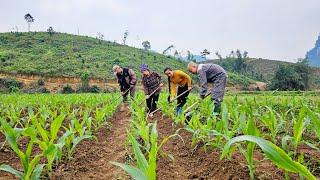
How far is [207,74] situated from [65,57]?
49.9m

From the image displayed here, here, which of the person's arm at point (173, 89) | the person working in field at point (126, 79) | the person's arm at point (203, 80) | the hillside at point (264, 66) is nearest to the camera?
the person's arm at point (203, 80)

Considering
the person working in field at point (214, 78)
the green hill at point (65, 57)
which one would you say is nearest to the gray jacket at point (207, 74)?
the person working in field at point (214, 78)

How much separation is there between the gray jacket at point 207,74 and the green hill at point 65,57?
127 feet

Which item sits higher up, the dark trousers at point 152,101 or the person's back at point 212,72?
the person's back at point 212,72

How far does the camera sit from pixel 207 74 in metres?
7.07

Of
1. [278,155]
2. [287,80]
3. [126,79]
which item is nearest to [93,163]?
[278,155]

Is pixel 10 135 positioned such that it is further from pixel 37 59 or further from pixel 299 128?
pixel 37 59

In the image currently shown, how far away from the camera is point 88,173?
3.58 meters

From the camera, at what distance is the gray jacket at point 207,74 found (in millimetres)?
6824

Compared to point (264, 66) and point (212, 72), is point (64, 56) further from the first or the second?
point (264, 66)

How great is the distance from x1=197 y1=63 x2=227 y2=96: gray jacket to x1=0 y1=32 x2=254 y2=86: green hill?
3876 centimetres

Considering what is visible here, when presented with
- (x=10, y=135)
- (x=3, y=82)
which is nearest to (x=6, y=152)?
(x=10, y=135)

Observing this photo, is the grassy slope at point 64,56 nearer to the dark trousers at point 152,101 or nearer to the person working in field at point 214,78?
the dark trousers at point 152,101

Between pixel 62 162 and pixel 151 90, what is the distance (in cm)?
587
